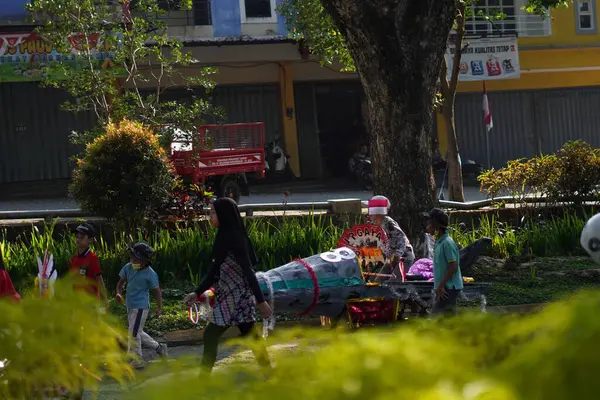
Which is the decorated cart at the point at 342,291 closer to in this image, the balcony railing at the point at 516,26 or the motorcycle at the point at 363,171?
the motorcycle at the point at 363,171

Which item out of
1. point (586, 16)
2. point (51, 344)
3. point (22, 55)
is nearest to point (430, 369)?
point (51, 344)

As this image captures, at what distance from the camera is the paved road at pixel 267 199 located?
79.8ft

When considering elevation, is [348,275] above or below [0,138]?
below

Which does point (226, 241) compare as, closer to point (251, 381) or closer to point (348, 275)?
point (348, 275)

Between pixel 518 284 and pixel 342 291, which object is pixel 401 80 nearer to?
pixel 518 284

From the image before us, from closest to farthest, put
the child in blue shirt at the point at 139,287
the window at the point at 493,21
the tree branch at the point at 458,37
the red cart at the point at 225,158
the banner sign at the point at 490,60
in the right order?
the child in blue shirt at the point at 139,287 → the red cart at the point at 225,158 → the tree branch at the point at 458,37 → the banner sign at the point at 490,60 → the window at the point at 493,21

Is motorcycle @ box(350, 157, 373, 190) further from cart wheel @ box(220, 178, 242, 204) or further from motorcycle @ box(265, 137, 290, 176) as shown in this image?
cart wheel @ box(220, 178, 242, 204)

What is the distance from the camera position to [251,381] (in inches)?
89.4

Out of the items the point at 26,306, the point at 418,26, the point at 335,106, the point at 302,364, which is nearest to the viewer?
the point at 302,364

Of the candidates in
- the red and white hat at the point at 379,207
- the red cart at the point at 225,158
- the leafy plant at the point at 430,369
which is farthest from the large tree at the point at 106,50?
the leafy plant at the point at 430,369

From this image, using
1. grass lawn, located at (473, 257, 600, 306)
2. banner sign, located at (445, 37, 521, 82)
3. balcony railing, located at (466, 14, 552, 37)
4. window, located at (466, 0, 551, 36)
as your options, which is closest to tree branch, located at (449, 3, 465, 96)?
grass lawn, located at (473, 257, 600, 306)

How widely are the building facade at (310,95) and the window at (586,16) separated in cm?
4

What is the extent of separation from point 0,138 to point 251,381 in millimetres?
26419

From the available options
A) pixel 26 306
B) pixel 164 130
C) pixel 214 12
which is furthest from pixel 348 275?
pixel 214 12
